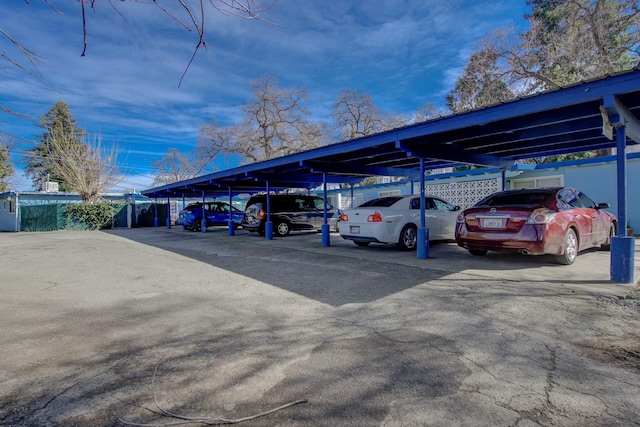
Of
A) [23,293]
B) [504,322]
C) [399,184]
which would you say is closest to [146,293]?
[23,293]

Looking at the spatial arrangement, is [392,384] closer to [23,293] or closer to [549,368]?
[549,368]

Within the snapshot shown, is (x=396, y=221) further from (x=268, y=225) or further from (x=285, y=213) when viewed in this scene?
(x=285, y=213)

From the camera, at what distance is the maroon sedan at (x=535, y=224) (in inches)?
252

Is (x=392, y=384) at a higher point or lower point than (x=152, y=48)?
lower

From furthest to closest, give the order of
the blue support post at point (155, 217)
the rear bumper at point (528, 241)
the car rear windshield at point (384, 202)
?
the blue support post at point (155, 217)
the car rear windshield at point (384, 202)
the rear bumper at point (528, 241)

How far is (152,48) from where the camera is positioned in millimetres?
3264

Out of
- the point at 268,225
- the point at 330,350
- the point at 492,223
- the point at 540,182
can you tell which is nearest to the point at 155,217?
the point at 268,225

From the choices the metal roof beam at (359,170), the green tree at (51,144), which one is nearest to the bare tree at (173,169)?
the green tree at (51,144)

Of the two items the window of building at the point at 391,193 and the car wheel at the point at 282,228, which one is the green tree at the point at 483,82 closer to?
the window of building at the point at 391,193

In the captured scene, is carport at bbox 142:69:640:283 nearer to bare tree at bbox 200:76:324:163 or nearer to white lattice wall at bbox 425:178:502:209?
white lattice wall at bbox 425:178:502:209

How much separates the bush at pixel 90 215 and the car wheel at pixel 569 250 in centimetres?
2719

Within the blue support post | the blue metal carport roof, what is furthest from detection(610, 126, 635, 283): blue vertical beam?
the blue support post

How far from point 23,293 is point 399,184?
16.2 m

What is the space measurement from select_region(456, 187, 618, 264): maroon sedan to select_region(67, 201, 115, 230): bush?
25.5 metres
